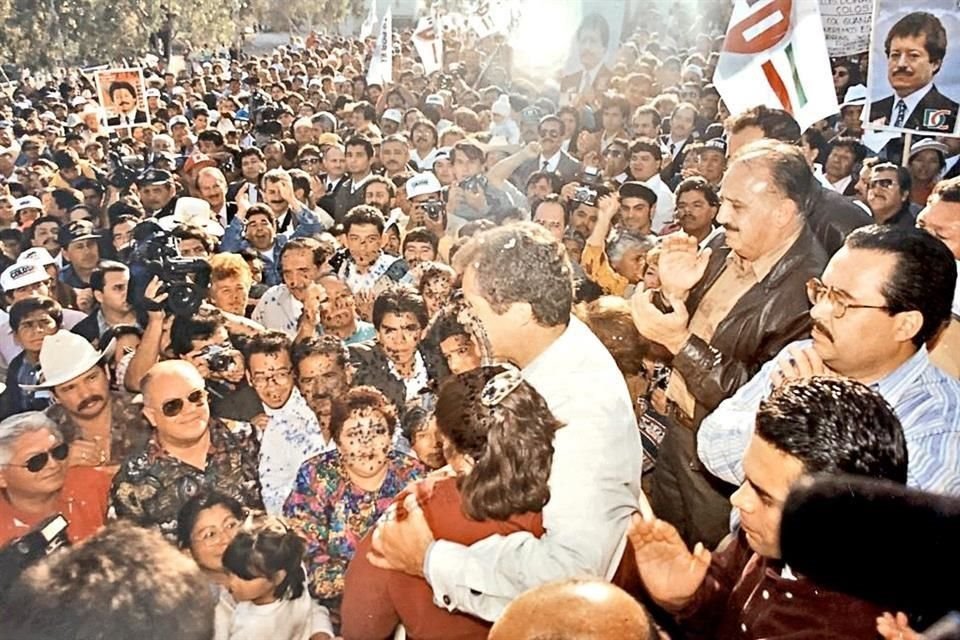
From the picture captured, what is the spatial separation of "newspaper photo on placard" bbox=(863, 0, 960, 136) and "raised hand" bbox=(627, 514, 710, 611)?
975mm

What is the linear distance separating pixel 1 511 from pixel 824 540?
4.78 feet

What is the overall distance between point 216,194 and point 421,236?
467mm

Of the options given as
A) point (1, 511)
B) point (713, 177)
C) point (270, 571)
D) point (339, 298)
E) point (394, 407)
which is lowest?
point (270, 571)

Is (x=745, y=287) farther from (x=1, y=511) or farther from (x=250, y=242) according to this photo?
(x=1, y=511)

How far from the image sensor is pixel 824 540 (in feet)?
4.68

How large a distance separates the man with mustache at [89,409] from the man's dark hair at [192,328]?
0.13 meters

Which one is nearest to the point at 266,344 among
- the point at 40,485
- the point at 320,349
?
the point at 320,349

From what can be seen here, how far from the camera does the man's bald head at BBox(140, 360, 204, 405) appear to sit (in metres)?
1.67

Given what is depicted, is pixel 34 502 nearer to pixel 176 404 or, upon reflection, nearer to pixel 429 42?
pixel 176 404

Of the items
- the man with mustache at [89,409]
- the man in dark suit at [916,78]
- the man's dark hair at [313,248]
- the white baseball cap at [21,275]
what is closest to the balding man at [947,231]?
the man in dark suit at [916,78]

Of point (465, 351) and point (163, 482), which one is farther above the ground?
point (465, 351)

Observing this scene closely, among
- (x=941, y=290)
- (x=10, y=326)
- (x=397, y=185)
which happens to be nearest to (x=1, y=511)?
(x=10, y=326)

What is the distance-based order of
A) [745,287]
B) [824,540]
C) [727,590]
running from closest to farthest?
[824,540] < [727,590] < [745,287]

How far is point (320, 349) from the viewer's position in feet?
5.81
